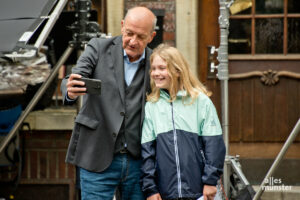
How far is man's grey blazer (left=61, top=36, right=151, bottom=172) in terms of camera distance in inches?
130

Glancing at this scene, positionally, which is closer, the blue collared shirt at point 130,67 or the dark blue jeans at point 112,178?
the dark blue jeans at point 112,178

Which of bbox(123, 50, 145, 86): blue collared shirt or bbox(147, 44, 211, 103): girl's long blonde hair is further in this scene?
bbox(123, 50, 145, 86): blue collared shirt

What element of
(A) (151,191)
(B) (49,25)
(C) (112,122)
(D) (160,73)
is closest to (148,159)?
(A) (151,191)

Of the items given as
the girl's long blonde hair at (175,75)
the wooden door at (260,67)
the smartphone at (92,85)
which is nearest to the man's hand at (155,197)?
the girl's long blonde hair at (175,75)

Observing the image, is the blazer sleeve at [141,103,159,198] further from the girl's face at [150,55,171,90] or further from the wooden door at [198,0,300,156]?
the wooden door at [198,0,300,156]

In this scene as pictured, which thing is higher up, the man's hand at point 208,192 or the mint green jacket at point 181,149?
the mint green jacket at point 181,149

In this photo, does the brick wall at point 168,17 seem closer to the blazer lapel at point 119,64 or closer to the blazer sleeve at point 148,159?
the blazer lapel at point 119,64

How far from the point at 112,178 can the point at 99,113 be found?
40 cm

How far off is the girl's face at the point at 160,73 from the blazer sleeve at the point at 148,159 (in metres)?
0.18

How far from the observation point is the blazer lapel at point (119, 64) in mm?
3349

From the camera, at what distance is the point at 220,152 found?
3.27m

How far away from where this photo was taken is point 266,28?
20.7ft

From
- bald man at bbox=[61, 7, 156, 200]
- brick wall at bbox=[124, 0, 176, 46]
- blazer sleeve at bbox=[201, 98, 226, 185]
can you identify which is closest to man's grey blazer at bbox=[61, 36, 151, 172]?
bald man at bbox=[61, 7, 156, 200]

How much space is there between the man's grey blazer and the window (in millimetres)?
3167
